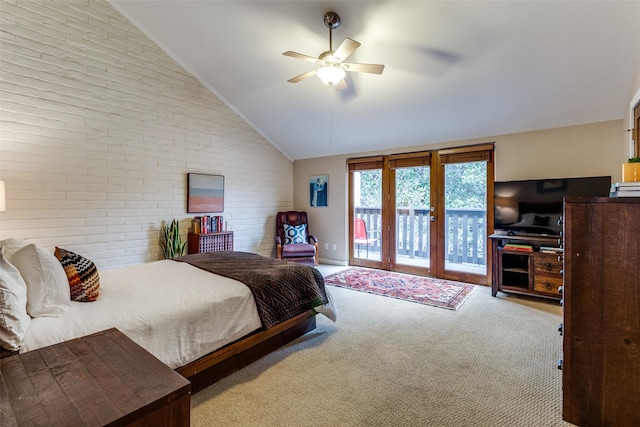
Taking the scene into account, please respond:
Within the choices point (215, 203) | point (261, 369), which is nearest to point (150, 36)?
point (215, 203)

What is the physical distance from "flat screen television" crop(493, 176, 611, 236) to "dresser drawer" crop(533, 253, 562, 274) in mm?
307

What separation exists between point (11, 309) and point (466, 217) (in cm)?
472

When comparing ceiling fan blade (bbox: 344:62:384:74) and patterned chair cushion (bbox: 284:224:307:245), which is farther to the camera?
patterned chair cushion (bbox: 284:224:307:245)

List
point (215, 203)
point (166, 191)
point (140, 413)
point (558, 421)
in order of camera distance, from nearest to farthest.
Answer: point (140, 413) → point (558, 421) → point (166, 191) → point (215, 203)

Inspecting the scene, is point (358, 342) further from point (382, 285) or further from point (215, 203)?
point (215, 203)

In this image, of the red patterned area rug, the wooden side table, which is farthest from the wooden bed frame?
the red patterned area rug

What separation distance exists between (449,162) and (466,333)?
260 cm

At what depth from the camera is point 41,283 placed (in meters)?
1.60

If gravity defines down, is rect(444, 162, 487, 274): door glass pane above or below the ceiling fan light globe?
below

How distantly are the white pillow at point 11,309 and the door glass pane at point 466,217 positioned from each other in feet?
15.1

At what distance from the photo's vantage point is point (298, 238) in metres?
5.40

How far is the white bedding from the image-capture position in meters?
1.53

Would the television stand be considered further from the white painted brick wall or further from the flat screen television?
the white painted brick wall

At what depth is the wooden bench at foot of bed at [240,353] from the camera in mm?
1861
